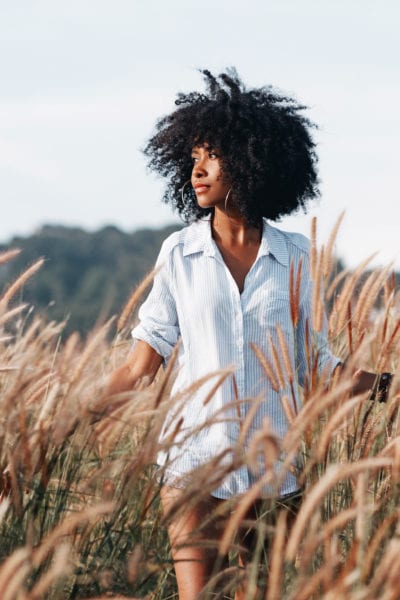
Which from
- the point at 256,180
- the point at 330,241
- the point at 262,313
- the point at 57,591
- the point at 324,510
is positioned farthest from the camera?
the point at 256,180

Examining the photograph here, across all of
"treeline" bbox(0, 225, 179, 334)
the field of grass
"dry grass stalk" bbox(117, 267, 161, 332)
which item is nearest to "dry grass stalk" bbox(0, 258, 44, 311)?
the field of grass

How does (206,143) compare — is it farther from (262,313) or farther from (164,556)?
(164,556)

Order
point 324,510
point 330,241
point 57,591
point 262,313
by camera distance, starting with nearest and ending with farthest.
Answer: point 57,591, point 324,510, point 330,241, point 262,313

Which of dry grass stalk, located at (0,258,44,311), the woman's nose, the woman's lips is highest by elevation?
the woman's nose

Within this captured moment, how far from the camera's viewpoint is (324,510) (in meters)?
2.39

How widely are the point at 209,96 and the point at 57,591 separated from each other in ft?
5.93

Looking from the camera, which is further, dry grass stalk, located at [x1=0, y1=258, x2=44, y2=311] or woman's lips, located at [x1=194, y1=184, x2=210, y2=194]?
woman's lips, located at [x1=194, y1=184, x2=210, y2=194]

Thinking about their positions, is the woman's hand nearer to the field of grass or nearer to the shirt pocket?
the field of grass

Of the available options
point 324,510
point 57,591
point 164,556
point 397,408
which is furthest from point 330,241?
point 57,591

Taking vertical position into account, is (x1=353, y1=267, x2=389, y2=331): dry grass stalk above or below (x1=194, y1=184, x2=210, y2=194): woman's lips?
below

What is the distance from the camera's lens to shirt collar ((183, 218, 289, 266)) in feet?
9.18

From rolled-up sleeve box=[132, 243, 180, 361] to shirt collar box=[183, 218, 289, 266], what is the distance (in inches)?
2.6

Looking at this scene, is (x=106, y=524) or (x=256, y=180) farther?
(x=256, y=180)

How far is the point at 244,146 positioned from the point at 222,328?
24.6 inches
